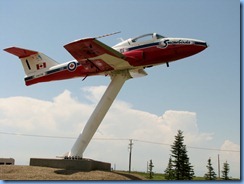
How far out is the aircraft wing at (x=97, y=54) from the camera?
14.6 meters

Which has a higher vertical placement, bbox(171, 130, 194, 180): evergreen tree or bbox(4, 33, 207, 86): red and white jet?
bbox(4, 33, 207, 86): red and white jet

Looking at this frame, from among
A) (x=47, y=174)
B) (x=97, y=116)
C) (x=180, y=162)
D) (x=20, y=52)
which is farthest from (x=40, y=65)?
(x=180, y=162)

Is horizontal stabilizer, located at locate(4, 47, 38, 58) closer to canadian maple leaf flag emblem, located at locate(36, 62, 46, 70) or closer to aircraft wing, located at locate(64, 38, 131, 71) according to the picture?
canadian maple leaf flag emblem, located at locate(36, 62, 46, 70)

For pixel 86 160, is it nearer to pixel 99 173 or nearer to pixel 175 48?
pixel 99 173

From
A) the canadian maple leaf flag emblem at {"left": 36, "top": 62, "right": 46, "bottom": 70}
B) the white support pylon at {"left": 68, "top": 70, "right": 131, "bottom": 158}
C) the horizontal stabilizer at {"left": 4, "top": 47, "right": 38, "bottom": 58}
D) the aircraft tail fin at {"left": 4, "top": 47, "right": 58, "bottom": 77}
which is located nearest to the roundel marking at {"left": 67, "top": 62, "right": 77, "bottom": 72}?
the aircraft tail fin at {"left": 4, "top": 47, "right": 58, "bottom": 77}

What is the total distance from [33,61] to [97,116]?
5.98 meters

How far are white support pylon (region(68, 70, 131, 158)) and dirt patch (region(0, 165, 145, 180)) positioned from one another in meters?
1.91

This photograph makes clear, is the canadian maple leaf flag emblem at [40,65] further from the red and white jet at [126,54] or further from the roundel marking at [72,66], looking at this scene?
the roundel marking at [72,66]

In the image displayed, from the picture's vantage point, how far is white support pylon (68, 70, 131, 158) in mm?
15523

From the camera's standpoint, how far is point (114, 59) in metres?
16.0

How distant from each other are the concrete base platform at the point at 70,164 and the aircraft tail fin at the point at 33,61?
5.83 metres

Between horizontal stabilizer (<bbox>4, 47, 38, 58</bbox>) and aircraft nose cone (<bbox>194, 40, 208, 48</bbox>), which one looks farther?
horizontal stabilizer (<bbox>4, 47, 38, 58</bbox>)

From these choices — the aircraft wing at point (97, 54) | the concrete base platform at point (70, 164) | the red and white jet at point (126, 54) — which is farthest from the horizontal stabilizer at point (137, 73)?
the concrete base platform at point (70, 164)

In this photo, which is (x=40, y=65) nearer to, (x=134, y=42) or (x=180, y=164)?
(x=134, y=42)
